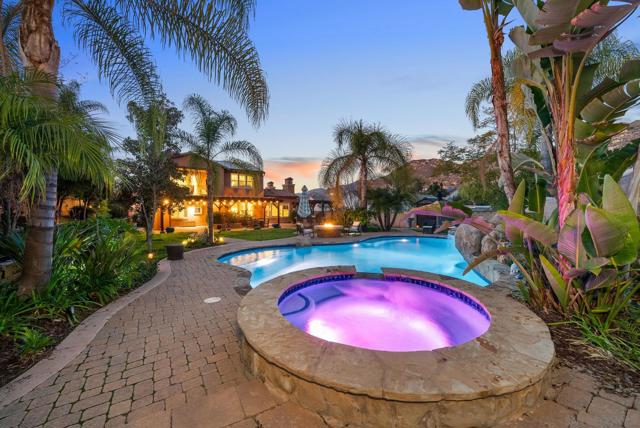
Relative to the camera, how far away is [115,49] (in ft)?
20.7

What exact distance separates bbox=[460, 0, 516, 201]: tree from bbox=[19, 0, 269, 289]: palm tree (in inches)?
189

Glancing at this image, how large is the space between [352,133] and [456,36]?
25.2 ft

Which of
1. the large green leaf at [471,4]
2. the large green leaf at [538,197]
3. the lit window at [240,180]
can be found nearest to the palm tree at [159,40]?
the large green leaf at [471,4]

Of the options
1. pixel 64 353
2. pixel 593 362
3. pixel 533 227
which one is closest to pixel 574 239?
pixel 533 227

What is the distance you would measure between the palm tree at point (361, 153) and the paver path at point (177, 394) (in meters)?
15.1

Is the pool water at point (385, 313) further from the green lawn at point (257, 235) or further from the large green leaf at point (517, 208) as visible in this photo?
the green lawn at point (257, 235)

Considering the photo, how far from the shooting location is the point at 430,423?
223 cm

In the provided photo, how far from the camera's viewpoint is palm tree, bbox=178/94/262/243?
13492 millimetres

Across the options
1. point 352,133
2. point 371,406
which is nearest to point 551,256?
point 371,406

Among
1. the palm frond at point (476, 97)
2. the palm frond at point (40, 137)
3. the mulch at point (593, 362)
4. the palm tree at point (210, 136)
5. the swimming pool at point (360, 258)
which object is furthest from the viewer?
the palm tree at point (210, 136)

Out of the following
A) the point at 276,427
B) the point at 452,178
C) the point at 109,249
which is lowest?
the point at 276,427

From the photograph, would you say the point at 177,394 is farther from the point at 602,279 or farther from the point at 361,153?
the point at 361,153

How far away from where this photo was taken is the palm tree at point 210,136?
1349cm

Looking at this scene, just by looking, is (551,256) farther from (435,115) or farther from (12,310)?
(435,115)
